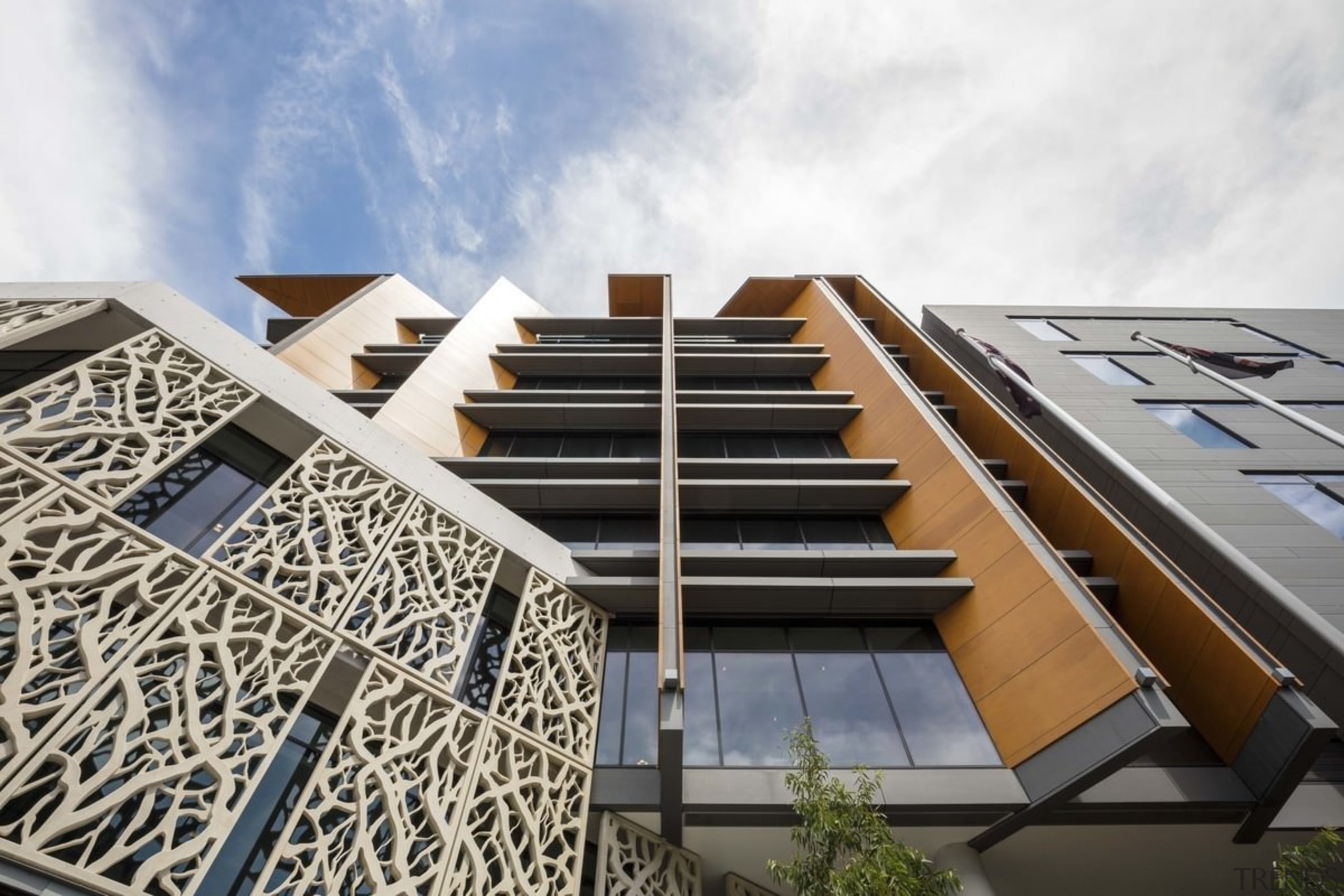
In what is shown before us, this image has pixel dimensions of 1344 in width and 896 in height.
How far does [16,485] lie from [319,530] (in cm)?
324

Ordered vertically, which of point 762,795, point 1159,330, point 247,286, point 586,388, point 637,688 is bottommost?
point 762,795

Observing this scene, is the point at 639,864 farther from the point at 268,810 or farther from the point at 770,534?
the point at 770,534

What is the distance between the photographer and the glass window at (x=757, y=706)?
946 centimetres

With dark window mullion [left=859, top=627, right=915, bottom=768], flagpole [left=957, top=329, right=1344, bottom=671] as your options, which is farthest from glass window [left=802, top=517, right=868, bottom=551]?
flagpole [left=957, top=329, right=1344, bottom=671]


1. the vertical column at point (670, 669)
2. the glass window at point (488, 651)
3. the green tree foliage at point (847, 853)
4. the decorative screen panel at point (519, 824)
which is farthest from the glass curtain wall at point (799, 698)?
the green tree foliage at point (847, 853)

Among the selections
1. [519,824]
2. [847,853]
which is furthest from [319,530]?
[847,853]

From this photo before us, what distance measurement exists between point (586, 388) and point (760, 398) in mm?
7409

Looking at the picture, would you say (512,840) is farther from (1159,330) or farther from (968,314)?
(1159,330)

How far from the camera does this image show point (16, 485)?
6344 millimetres

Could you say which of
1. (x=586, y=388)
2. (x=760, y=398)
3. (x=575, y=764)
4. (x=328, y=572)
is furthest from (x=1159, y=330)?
(x=328, y=572)

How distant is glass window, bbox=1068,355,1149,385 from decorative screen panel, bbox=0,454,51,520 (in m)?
27.5

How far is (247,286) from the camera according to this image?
99.0ft

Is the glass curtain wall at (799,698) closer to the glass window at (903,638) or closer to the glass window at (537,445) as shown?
the glass window at (903,638)

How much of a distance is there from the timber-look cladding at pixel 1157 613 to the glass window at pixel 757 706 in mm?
6480
